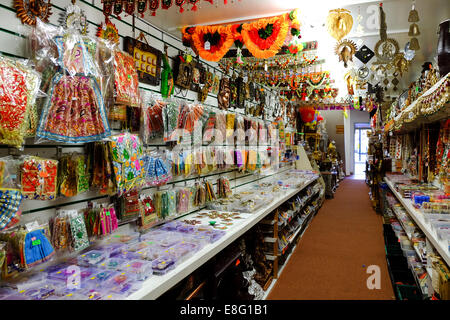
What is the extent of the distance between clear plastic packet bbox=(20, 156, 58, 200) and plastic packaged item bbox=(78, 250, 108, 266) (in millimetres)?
427

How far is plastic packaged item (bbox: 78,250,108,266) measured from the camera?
180 cm

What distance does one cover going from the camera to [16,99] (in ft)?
4.60

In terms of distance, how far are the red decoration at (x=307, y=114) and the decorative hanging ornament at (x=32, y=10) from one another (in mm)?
8266

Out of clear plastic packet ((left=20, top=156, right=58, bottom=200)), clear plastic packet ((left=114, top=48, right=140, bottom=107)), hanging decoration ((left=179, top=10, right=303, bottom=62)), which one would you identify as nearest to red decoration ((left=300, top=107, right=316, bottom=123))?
hanging decoration ((left=179, top=10, right=303, bottom=62))

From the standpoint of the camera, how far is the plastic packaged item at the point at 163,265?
1779 millimetres

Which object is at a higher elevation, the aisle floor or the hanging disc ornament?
the hanging disc ornament

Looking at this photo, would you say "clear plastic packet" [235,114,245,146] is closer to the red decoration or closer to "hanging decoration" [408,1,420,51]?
"hanging decoration" [408,1,420,51]

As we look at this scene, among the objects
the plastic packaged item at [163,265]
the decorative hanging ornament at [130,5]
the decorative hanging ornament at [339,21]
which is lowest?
the plastic packaged item at [163,265]

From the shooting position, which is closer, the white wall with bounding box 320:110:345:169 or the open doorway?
the white wall with bounding box 320:110:345:169

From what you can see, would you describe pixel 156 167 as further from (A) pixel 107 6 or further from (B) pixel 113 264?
(A) pixel 107 6

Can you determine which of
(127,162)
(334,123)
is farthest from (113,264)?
(334,123)

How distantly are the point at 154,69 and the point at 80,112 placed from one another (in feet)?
3.60

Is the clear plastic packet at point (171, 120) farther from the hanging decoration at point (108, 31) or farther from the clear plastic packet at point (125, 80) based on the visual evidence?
the hanging decoration at point (108, 31)

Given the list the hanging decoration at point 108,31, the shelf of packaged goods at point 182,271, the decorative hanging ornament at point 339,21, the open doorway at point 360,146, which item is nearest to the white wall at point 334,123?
the open doorway at point 360,146
